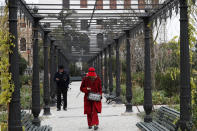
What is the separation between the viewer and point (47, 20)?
1004 centimetres

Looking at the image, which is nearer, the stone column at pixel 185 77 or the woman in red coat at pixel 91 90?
the stone column at pixel 185 77

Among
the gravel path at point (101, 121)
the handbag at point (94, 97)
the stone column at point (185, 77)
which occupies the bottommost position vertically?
the gravel path at point (101, 121)

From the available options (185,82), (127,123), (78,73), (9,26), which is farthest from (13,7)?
(78,73)

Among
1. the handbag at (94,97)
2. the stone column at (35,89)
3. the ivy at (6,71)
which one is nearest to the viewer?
the ivy at (6,71)

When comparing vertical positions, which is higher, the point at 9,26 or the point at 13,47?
the point at 9,26

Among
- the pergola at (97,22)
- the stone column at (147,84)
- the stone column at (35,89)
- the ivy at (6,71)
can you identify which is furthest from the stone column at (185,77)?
the stone column at (35,89)

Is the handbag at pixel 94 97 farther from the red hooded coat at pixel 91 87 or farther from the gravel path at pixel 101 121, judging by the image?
the gravel path at pixel 101 121

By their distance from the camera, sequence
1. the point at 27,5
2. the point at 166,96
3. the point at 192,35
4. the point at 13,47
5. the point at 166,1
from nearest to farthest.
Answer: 1. the point at 13,47
2. the point at 192,35
3. the point at 166,1
4. the point at 27,5
5. the point at 166,96

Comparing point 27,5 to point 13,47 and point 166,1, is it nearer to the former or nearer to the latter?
point 13,47

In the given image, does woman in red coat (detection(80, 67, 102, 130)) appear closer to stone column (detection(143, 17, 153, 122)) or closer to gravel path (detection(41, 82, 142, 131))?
gravel path (detection(41, 82, 142, 131))

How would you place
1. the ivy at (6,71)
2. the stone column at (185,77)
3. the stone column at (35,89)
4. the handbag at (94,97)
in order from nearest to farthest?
the ivy at (6,71) → the stone column at (185,77) → the stone column at (35,89) → the handbag at (94,97)

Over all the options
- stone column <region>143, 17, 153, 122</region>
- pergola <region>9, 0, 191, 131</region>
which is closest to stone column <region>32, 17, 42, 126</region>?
pergola <region>9, 0, 191, 131</region>

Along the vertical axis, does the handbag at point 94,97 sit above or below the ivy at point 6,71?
below

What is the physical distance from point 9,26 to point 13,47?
36cm
